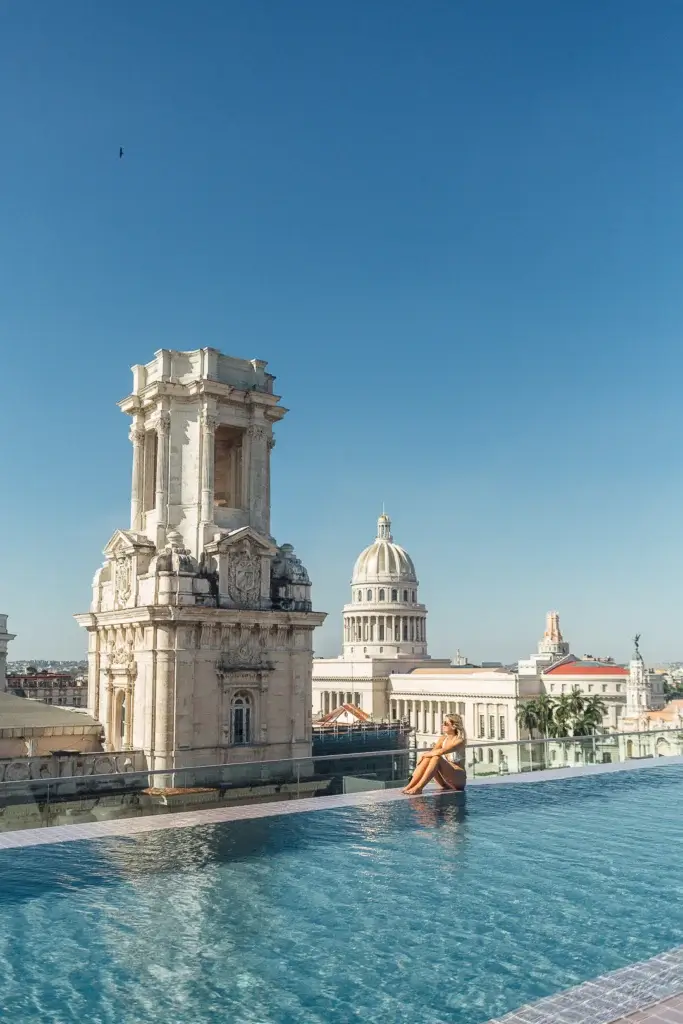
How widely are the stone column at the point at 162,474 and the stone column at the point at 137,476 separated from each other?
260 cm

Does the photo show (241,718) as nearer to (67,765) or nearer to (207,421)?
(67,765)

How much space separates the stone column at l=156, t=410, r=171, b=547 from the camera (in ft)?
134

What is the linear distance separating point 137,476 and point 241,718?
12428mm

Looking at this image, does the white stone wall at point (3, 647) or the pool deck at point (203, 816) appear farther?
the white stone wall at point (3, 647)

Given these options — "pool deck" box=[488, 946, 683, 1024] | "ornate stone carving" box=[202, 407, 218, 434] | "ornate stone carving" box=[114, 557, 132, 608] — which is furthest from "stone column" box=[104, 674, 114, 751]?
"pool deck" box=[488, 946, 683, 1024]

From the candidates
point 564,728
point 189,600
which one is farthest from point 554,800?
point 564,728

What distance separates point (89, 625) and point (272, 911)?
32928 millimetres

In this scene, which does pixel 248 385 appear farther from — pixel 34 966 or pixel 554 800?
pixel 34 966

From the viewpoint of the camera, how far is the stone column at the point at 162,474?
40969 mm

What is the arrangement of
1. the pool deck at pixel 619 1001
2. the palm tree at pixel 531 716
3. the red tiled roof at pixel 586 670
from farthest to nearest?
the red tiled roof at pixel 586 670, the palm tree at pixel 531 716, the pool deck at pixel 619 1001

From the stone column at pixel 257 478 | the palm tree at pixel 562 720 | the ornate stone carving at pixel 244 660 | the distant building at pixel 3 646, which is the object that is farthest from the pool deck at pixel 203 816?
the palm tree at pixel 562 720

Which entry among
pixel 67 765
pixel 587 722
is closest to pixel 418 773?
pixel 67 765

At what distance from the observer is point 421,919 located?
12.2 meters

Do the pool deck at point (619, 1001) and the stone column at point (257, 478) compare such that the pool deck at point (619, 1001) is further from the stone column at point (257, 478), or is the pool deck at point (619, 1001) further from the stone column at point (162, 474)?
the stone column at point (257, 478)
